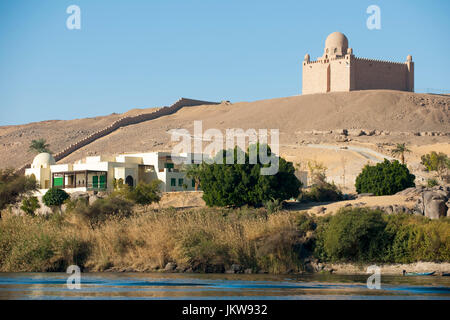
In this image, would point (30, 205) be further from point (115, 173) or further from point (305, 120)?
point (305, 120)

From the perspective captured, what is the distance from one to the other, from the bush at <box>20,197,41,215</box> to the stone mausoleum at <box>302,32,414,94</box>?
164 ft

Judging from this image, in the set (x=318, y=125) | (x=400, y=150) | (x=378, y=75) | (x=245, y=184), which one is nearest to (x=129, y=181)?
(x=245, y=184)

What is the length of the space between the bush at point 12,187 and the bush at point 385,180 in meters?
18.8

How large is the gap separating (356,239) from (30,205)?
19484 millimetres

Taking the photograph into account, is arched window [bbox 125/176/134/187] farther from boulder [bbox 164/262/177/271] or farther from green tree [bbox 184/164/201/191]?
boulder [bbox 164/262/177/271]

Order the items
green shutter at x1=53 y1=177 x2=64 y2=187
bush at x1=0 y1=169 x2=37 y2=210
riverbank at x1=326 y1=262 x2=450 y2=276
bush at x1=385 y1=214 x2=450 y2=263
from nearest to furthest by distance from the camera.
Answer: riverbank at x1=326 y1=262 x2=450 y2=276, bush at x1=385 y1=214 x2=450 y2=263, bush at x1=0 y1=169 x2=37 y2=210, green shutter at x1=53 y1=177 x2=64 y2=187

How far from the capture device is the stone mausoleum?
278 ft

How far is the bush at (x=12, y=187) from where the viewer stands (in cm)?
4078

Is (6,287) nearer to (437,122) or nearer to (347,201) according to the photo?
(347,201)

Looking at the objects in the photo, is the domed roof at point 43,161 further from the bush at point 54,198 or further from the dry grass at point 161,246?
the dry grass at point 161,246

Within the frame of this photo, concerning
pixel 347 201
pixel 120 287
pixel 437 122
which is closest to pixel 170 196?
pixel 347 201

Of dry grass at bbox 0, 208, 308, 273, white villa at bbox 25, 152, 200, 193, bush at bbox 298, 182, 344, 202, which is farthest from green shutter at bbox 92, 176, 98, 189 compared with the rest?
dry grass at bbox 0, 208, 308, 273

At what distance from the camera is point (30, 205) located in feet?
133

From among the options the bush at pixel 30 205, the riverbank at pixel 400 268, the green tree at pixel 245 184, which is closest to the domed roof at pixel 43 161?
the bush at pixel 30 205
